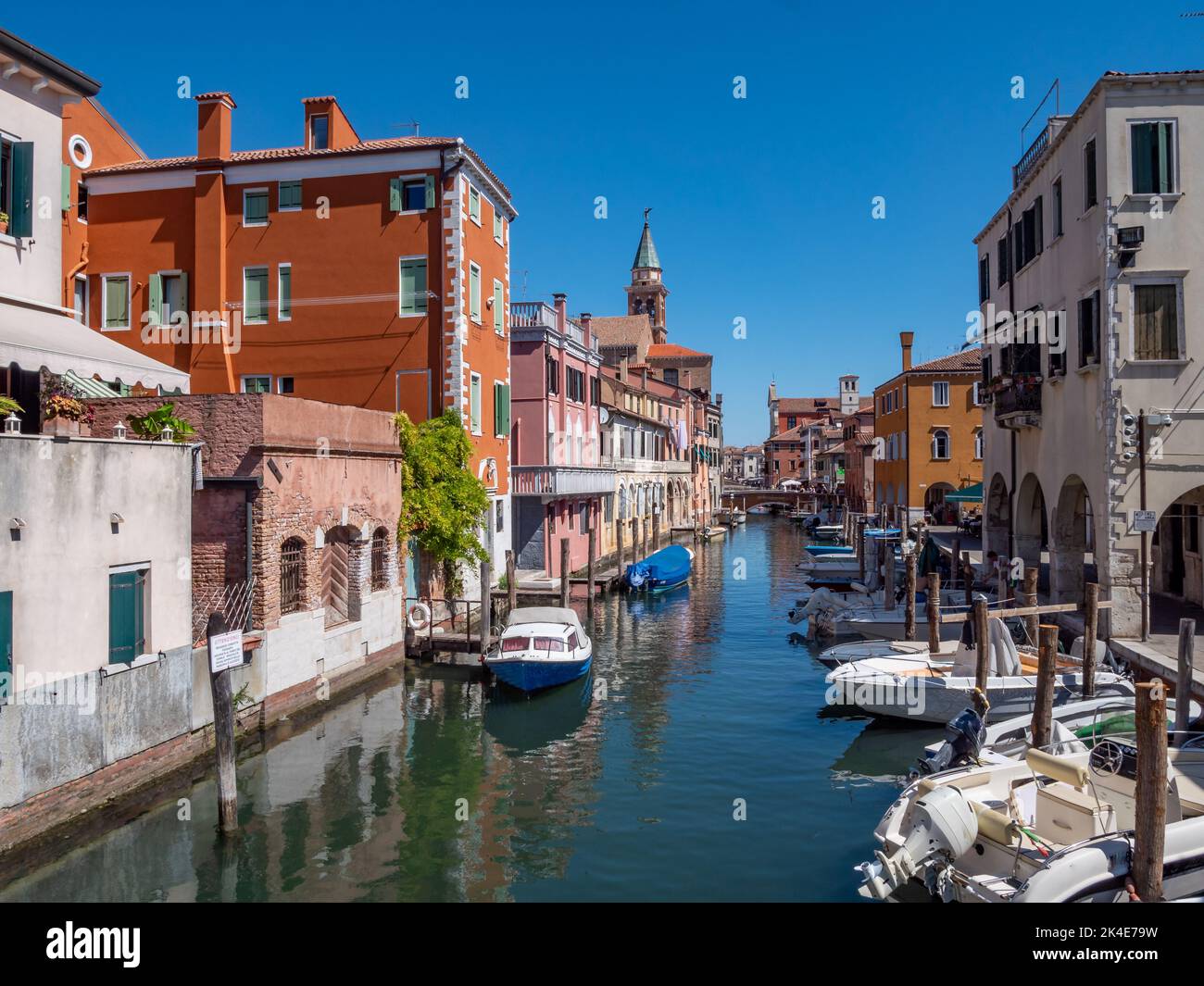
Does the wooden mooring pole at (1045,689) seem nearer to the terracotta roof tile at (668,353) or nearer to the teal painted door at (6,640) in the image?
the teal painted door at (6,640)

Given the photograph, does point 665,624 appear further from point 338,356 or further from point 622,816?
point 622,816

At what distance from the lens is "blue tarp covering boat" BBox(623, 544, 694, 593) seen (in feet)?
118

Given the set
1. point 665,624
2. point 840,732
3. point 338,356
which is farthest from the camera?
point 665,624

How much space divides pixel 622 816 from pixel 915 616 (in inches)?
558

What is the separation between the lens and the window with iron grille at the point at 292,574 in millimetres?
16969

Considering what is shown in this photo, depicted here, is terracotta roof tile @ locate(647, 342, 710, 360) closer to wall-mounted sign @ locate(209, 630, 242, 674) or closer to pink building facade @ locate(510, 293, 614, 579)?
pink building facade @ locate(510, 293, 614, 579)

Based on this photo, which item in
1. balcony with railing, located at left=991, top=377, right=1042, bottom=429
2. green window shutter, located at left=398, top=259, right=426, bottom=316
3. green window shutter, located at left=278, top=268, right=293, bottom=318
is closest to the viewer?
balcony with railing, located at left=991, top=377, right=1042, bottom=429

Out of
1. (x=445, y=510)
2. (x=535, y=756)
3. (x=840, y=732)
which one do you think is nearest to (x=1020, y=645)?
(x=840, y=732)

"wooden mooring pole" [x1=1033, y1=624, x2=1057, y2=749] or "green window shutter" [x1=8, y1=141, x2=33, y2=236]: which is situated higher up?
"green window shutter" [x1=8, y1=141, x2=33, y2=236]

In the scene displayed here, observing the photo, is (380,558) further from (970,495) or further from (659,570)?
(970,495)

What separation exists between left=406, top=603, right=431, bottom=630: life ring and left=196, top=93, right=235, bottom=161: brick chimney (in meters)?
14.2

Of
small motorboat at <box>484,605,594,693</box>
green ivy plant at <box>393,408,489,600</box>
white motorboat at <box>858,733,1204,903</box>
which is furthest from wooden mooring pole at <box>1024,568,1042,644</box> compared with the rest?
green ivy plant at <box>393,408,489,600</box>

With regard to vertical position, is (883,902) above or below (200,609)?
below
